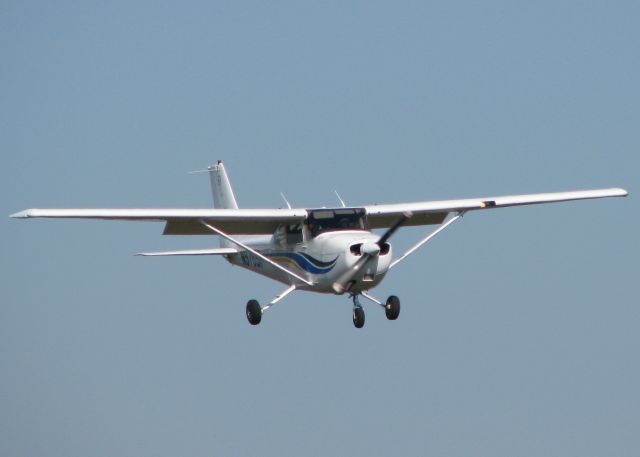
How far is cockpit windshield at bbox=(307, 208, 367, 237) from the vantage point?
36344mm

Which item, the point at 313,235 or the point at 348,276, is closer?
the point at 348,276

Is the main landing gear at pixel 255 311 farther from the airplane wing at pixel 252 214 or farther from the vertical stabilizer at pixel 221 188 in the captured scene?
the vertical stabilizer at pixel 221 188

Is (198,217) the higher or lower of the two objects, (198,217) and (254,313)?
the higher

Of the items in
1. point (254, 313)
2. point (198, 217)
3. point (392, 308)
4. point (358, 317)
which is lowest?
point (358, 317)

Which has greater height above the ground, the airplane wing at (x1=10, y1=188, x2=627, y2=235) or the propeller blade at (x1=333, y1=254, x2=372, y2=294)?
the airplane wing at (x1=10, y1=188, x2=627, y2=235)

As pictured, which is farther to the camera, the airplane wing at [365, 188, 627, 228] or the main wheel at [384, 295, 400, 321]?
the airplane wing at [365, 188, 627, 228]

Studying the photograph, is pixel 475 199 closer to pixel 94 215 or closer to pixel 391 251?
pixel 391 251

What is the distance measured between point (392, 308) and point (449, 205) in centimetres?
382

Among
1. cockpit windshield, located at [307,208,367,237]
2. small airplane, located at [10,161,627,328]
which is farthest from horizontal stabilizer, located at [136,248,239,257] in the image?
cockpit windshield, located at [307,208,367,237]

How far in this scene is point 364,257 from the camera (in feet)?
115

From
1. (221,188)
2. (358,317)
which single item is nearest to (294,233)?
(358,317)

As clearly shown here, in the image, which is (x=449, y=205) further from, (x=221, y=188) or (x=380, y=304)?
(x=221, y=188)

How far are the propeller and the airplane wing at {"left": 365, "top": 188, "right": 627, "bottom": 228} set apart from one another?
138 cm

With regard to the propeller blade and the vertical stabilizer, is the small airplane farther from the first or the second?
the vertical stabilizer
